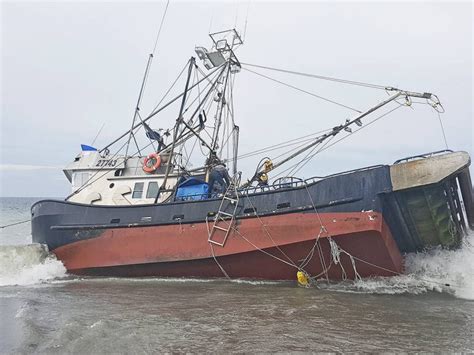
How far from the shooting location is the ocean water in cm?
638

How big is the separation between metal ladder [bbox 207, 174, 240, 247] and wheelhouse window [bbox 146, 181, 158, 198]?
2.77m

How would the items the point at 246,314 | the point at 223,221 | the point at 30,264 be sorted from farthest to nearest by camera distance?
the point at 30,264 < the point at 223,221 < the point at 246,314

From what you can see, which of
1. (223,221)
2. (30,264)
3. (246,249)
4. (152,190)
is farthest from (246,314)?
(30,264)

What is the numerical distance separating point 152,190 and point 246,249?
3948mm

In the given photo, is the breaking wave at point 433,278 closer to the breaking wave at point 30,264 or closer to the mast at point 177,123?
the mast at point 177,123

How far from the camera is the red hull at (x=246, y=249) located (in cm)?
1005

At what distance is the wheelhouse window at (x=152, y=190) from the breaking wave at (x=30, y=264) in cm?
355

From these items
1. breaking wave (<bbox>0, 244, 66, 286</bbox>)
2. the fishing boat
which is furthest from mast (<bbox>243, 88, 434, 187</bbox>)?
breaking wave (<bbox>0, 244, 66, 286</bbox>)

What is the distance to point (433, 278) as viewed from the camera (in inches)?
410

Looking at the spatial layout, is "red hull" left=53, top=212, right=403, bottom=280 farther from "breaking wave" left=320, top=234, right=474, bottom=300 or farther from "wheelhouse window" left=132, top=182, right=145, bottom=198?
"wheelhouse window" left=132, top=182, right=145, bottom=198

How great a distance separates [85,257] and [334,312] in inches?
317

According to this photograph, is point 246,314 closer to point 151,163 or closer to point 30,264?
point 151,163

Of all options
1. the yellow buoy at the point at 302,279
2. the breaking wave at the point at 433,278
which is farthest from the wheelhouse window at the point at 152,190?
the breaking wave at the point at 433,278

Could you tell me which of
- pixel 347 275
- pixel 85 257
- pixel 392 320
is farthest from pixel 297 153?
pixel 85 257
